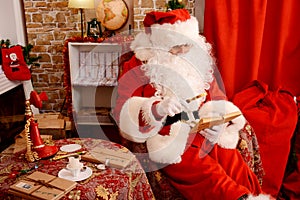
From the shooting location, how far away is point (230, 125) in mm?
1806

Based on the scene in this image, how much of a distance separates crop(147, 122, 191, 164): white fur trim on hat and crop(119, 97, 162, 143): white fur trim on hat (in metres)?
0.05

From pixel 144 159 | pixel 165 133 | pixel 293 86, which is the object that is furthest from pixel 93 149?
pixel 293 86

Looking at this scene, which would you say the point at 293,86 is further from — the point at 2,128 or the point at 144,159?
the point at 2,128

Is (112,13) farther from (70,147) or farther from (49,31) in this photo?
(70,147)

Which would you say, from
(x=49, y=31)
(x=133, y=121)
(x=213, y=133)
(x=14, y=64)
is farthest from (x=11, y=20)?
(x=213, y=133)

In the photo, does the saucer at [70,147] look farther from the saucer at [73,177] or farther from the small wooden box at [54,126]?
the small wooden box at [54,126]

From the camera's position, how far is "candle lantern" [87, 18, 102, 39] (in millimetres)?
2857

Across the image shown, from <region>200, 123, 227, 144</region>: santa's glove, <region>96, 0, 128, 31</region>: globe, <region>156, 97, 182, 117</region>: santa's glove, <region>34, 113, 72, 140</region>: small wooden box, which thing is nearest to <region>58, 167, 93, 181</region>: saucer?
<region>156, 97, 182, 117</region>: santa's glove

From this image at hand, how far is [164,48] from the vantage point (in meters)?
1.82

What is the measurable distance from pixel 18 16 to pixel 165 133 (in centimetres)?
230

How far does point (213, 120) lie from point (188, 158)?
0.80 feet

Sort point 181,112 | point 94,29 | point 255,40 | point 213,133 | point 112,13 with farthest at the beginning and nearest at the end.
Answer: point 94,29
point 112,13
point 255,40
point 213,133
point 181,112

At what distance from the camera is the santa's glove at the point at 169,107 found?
4.84 feet

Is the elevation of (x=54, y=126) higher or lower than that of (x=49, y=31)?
lower
